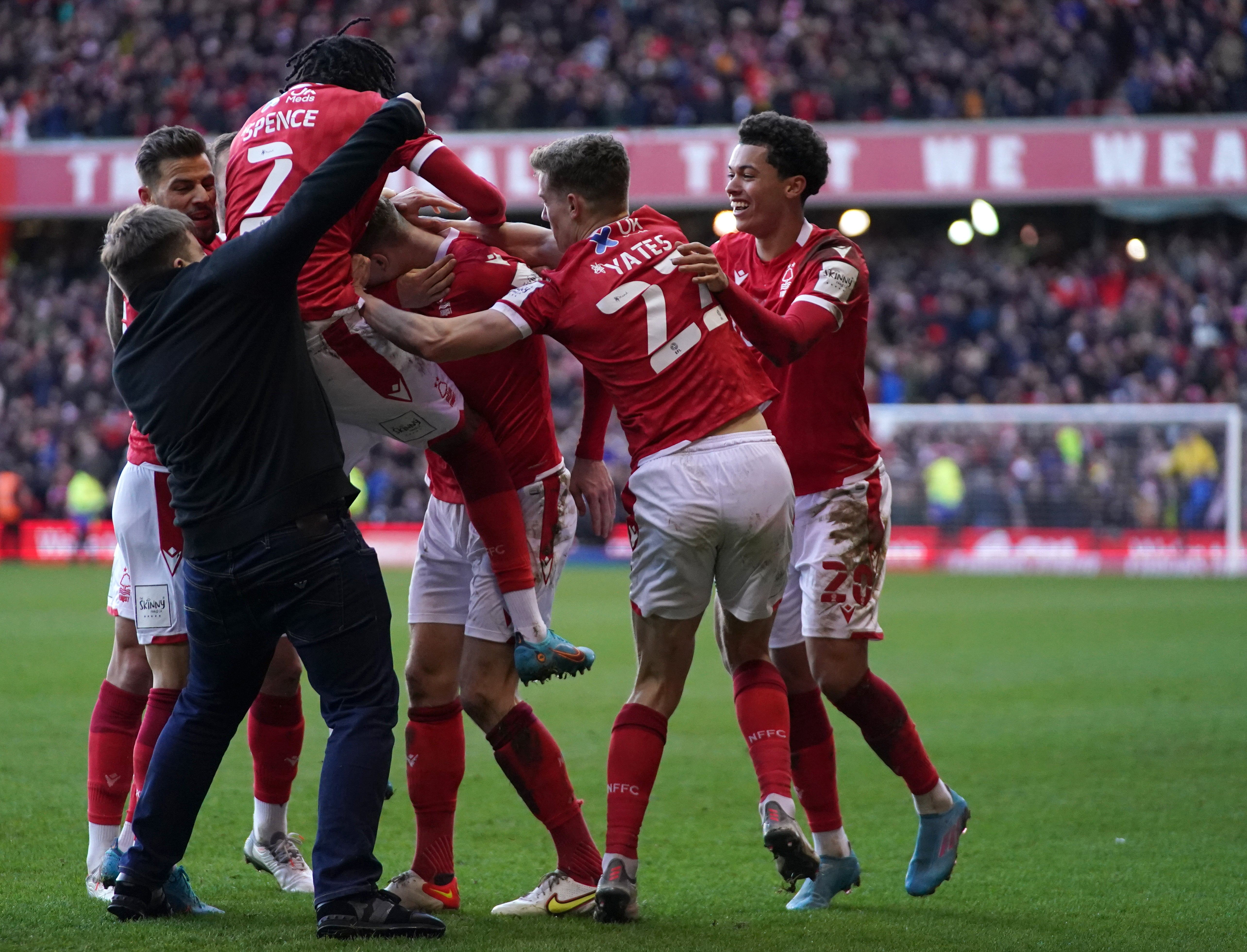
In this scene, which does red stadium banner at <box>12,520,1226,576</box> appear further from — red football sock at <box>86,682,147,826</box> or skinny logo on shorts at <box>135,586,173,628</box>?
skinny logo on shorts at <box>135,586,173,628</box>

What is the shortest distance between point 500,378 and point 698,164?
831 inches

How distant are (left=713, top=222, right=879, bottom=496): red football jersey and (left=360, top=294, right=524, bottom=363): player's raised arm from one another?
101 centimetres

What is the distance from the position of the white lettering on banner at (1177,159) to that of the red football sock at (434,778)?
73.4 feet

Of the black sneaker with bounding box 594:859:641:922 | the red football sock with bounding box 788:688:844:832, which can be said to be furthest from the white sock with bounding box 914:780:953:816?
the black sneaker with bounding box 594:859:641:922

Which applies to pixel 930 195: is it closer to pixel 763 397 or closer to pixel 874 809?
pixel 874 809

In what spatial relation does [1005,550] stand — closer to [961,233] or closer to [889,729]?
[961,233]

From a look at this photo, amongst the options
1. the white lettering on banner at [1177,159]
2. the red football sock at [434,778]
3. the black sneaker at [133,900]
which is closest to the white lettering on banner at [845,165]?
the white lettering on banner at [1177,159]

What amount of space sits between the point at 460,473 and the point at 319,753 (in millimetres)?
→ 3798

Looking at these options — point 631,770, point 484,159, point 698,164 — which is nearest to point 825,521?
point 631,770

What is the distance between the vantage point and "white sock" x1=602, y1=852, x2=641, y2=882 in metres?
4.17

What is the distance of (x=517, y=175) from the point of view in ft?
82.9

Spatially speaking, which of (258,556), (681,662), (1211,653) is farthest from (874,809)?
(1211,653)

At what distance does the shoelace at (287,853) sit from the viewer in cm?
485

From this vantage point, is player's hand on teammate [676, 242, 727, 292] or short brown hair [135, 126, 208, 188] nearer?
player's hand on teammate [676, 242, 727, 292]
